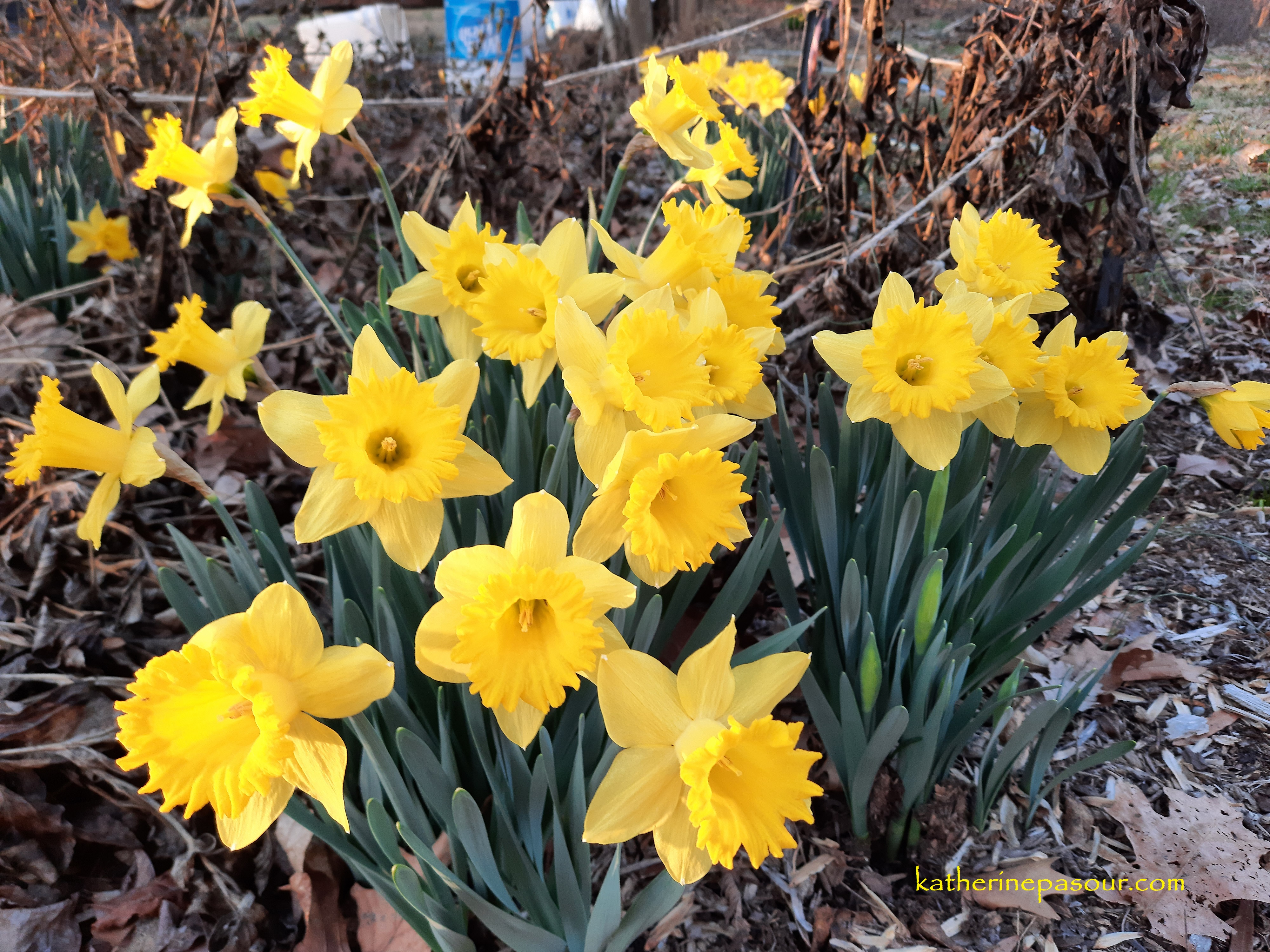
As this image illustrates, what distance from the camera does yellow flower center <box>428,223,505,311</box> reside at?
3.87ft

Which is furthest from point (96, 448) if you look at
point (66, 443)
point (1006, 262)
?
point (1006, 262)

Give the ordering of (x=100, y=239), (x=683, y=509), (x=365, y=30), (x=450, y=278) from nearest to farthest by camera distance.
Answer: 1. (x=683, y=509)
2. (x=450, y=278)
3. (x=100, y=239)
4. (x=365, y=30)

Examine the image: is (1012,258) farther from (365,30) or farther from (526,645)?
(365,30)

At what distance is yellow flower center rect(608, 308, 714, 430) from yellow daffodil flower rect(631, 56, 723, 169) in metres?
0.54

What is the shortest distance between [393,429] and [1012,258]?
3.26 feet

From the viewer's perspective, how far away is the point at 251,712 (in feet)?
2.48

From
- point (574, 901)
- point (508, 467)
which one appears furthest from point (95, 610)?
point (574, 901)

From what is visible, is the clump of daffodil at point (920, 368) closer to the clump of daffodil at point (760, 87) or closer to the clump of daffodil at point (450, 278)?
the clump of daffodil at point (450, 278)

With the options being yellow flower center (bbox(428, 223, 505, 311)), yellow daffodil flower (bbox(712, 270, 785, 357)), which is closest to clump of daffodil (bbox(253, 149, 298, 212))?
yellow flower center (bbox(428, 223, 505, 311))

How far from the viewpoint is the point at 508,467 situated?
1243mm

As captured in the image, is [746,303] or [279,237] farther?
[279,237]

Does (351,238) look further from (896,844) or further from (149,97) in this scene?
(896,844)

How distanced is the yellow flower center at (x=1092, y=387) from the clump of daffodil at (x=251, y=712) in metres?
0.97

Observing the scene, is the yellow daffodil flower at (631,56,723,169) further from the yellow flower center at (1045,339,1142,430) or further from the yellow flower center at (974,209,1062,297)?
the yellow flower center at (1045,339,1142,430)
